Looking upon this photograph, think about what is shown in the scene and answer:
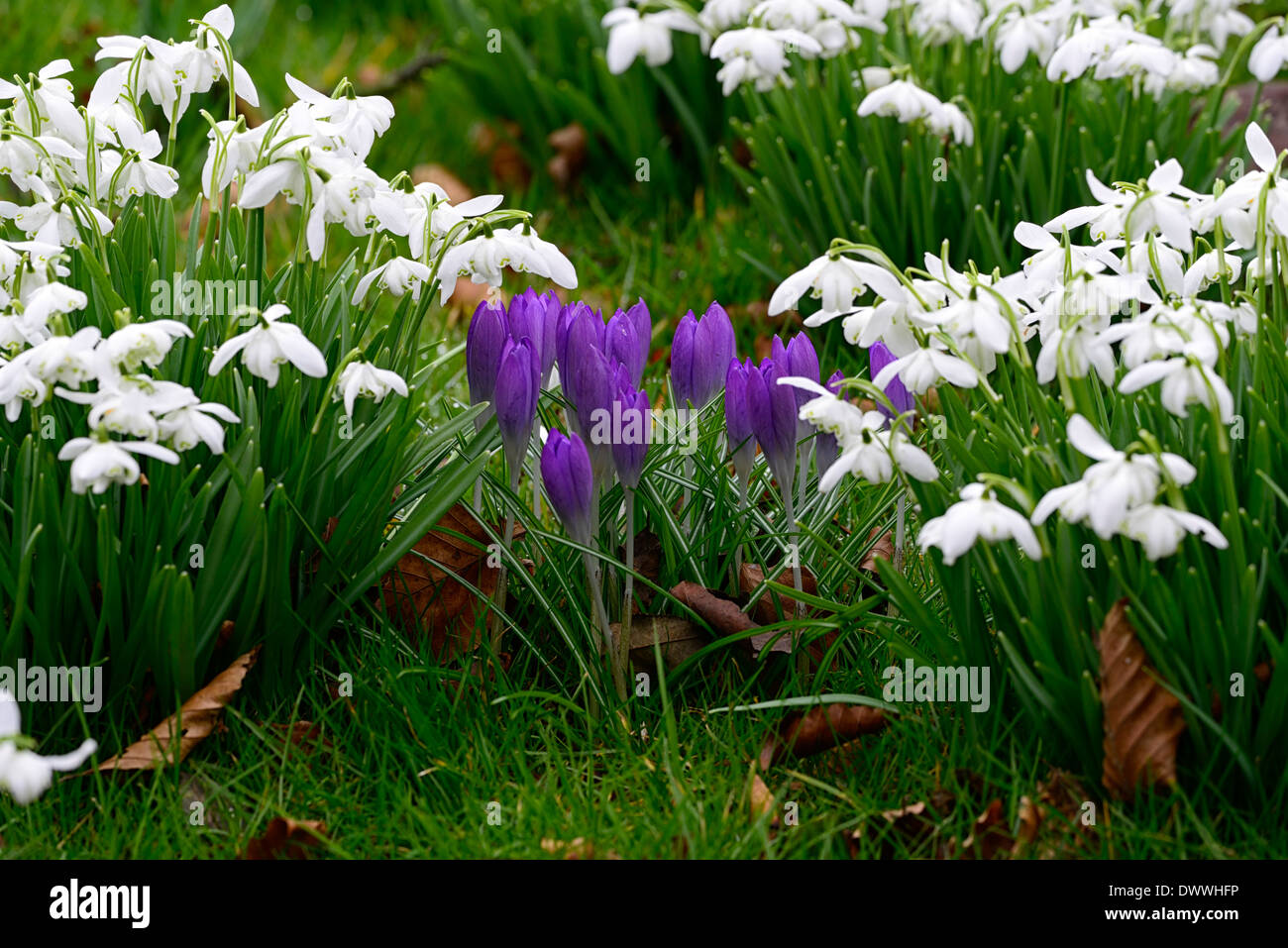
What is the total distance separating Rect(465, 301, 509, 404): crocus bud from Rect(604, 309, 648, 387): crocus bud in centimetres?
16

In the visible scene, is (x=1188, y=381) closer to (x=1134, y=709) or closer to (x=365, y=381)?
(x=1134, y=709)

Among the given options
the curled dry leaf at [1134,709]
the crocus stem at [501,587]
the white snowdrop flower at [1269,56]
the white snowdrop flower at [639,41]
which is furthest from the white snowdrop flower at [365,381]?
the white snowdrop flower at [1269,56]

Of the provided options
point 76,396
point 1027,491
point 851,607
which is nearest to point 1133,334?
point 1027,491

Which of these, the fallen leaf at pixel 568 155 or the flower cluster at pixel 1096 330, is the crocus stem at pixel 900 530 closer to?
the flower cluster at pixel 1096 330

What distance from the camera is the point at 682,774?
192 centimetres

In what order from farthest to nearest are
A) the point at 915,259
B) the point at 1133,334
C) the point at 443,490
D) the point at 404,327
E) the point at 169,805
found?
the point at 915,259, the point at 404,327, the point at 443,490, the point at 169,805, the point at 1133,334

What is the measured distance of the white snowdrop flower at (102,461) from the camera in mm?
1580

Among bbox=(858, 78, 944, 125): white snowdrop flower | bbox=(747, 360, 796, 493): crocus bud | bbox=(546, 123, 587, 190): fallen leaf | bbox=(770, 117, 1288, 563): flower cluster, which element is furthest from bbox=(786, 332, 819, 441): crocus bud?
bbox=(546, 123, 587, 190): fallen leaf

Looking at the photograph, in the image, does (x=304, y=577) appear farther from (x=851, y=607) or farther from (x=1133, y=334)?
(x=1133, y=334)

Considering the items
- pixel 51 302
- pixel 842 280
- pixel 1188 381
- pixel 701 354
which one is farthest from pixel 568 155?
pixel 1188 381

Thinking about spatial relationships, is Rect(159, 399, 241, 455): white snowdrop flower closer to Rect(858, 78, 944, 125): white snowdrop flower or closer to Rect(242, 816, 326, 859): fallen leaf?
Rect(242, 816, 326, 859): fallen leaf

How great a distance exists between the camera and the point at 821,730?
6.29 feet

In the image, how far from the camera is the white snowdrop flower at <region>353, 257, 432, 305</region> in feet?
6.64

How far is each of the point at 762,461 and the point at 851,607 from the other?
1.54 ft
